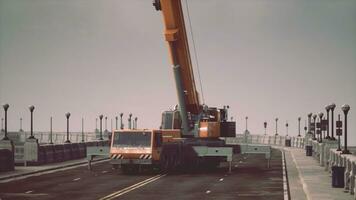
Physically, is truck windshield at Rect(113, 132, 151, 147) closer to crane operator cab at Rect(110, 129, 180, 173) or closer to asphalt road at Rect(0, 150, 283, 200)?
crane operator cab at Rect(110, 129, 180, 173)

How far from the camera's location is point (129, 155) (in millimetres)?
41750

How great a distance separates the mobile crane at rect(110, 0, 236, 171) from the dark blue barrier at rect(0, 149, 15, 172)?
619 cm

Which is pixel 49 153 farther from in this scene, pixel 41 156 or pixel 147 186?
pixel 147 186

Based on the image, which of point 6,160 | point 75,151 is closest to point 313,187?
point 6,160

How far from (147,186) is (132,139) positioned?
8.56m

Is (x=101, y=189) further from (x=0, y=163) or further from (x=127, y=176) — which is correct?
(x=0, y=163)

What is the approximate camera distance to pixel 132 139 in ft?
140

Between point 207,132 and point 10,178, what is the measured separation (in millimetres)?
12811

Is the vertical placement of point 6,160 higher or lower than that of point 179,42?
lower

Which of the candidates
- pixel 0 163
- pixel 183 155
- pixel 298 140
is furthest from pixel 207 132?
pixel 298 140

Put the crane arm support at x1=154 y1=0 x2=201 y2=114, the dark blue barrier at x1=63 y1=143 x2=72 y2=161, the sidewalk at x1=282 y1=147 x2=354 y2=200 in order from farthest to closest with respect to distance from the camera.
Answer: the dark blue barrier at x1=63 y1=143 x2=72 y2=161
the crane arm support at x1=154 y1=0 x2=201 y2=114
the sidewalk at x1=282 y1=147 x2=354 y2=200

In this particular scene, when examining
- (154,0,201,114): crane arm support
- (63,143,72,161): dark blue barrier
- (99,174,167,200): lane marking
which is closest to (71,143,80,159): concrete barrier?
(63,143,72,161): dark blue barrier

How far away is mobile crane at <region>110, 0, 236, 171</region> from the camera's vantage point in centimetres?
4212

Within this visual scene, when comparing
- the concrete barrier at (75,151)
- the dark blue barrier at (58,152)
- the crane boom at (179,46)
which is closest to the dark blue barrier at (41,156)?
the dark blue barrier at (58,152)
